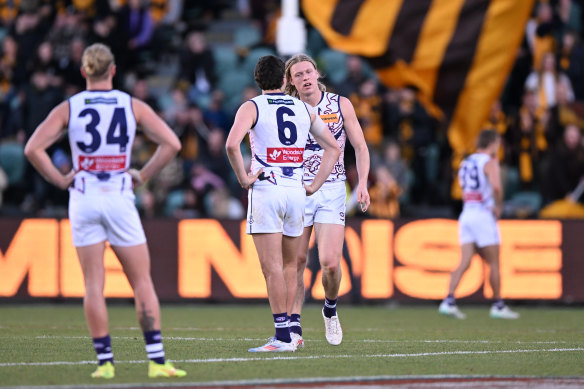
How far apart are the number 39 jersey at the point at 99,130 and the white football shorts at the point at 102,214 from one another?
11cm

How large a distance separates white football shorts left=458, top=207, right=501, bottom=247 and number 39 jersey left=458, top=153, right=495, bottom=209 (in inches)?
4.3

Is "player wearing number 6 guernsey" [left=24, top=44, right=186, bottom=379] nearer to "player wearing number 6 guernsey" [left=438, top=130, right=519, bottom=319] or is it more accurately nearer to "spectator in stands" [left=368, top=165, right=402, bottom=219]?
"player wearing number 6 guernsey" [left=438, top=130, right=519, bottom=319]

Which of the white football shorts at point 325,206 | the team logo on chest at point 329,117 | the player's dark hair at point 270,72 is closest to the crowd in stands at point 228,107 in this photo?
the white football shorts at point 325,206

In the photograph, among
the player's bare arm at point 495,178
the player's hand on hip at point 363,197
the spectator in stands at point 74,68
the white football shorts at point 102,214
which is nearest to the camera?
the white football shorts at point 102,214

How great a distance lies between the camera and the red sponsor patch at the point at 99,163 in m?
7.26

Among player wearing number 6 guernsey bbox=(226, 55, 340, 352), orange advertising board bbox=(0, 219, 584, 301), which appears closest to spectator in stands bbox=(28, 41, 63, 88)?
orange advertising board bbox=(0, 219, 584, 301)

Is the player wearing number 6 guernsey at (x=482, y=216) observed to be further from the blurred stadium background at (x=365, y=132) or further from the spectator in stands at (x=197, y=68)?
the spectator in stands at (x=197, y=68)

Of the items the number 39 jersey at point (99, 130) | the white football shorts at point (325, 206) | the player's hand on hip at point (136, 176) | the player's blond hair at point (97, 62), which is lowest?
the white football shorts at point (325, 206)

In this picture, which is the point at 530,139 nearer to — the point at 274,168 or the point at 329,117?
the point at 329,117

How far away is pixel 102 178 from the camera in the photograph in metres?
7.26

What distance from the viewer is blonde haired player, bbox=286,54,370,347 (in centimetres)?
970

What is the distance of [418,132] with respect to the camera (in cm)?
1786

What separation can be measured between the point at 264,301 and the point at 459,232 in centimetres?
303

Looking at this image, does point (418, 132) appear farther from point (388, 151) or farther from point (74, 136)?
point (74, 136)
